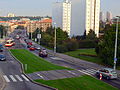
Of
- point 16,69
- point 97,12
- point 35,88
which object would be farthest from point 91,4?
point 35,88

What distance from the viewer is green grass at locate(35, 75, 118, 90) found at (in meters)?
22.7

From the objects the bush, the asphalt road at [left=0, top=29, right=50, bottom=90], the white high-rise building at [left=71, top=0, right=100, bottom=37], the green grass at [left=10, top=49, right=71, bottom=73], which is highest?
the white high-rise building at [left=71, top=0, right=100, bottom=37]

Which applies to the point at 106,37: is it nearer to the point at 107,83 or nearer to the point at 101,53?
the point at 101,53

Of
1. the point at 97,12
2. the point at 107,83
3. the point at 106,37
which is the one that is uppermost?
the point at 97,12

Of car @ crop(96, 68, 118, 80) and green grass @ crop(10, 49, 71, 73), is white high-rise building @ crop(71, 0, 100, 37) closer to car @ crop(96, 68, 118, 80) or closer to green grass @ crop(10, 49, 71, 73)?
green grass @ crop(10, 49, 71, 73)

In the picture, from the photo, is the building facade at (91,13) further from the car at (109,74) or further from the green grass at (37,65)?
the car at (109,74)

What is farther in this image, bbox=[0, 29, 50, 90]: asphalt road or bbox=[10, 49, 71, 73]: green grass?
bbox=[10, 49, 71, 73]: green grass

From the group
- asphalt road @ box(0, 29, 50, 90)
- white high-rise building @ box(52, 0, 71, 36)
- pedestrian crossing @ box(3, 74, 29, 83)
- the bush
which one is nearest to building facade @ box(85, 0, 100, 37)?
white high-rise building @ box(52, 0, 71, 36)

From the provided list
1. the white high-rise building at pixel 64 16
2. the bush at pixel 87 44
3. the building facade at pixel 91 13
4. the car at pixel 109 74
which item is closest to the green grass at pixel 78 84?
the car at pixel 109 74

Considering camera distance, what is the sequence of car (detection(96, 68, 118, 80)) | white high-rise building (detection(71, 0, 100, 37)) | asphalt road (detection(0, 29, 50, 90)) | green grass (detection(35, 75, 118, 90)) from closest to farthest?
green grass (detection(35, 75, 118, 90))
asphalt road (detection(0, 29, 50, 90))
car (detection(96, 68, 118, 80))
white high-rise building (detection(71, 0, 100, 37))

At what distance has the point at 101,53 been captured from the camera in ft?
127

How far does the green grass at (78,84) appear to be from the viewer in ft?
74.5

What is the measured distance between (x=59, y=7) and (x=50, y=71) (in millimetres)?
113390

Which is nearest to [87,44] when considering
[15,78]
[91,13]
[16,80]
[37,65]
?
[37,65]
